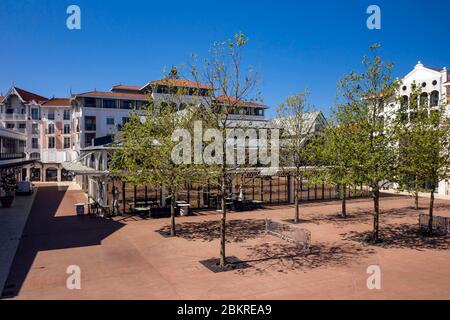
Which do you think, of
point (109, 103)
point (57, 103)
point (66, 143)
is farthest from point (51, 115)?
point (109, 103)

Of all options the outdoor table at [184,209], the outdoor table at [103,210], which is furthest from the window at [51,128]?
the outdoor table at [184,209]

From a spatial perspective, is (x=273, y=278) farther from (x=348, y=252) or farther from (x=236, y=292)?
(x=348, y=252)

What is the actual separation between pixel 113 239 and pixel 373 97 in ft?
53.7

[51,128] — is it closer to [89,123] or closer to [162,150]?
[89,123]

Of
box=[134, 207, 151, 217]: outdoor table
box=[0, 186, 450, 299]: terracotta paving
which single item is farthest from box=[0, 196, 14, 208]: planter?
box=[134, 207, 151, 217]: outdoor table

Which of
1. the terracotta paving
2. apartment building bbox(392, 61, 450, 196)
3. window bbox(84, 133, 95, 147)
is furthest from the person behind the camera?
window bbox(84, 133, 95, 147)

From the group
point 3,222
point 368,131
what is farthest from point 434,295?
point 3,222

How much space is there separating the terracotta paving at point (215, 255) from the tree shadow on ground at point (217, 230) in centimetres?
6

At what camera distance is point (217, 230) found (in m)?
23.2

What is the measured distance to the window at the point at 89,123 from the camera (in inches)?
2259

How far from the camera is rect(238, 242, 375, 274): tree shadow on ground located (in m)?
15.6

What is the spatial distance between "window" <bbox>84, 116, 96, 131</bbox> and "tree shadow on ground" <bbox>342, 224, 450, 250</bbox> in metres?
46.2

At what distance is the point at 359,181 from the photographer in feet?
62.1

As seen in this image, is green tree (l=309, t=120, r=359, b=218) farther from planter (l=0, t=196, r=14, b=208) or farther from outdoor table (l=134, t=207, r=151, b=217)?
planter (l=0, t=196, r=14, b=208)
